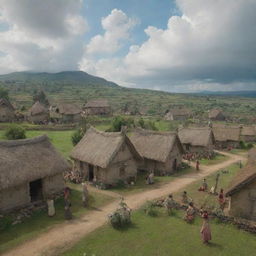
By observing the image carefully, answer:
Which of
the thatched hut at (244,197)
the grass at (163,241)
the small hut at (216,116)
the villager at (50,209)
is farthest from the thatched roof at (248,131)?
the villager at (50,209)

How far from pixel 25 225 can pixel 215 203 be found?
44.7 feet

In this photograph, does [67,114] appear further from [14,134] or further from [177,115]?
[177,115]

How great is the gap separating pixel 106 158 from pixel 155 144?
8.59 m

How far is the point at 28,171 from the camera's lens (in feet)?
60.4

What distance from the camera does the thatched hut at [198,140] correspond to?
40.6m

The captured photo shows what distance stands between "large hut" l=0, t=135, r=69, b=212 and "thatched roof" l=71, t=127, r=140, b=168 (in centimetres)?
358

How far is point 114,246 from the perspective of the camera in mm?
13570

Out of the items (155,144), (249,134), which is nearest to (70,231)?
(155,144)

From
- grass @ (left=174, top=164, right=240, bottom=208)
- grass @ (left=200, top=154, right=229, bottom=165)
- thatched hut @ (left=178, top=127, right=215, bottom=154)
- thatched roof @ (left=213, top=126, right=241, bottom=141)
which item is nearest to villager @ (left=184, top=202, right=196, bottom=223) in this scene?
grass @ (left=174, top=164, right=240, bottom=208)

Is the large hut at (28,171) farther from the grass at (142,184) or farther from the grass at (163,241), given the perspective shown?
the grass at (163,241)

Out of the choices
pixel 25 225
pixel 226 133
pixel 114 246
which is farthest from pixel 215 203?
pixel 226 133

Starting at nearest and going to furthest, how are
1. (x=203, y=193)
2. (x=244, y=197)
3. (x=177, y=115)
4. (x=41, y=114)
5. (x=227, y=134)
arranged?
(x=244, y=197) < (x=203, y=193) < (x=227, y=134) < (x=41, y=114) < (x=177, y=115)

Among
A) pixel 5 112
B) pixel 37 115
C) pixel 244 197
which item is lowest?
pixel 244 197

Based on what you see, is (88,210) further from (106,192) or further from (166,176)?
(166,176)
